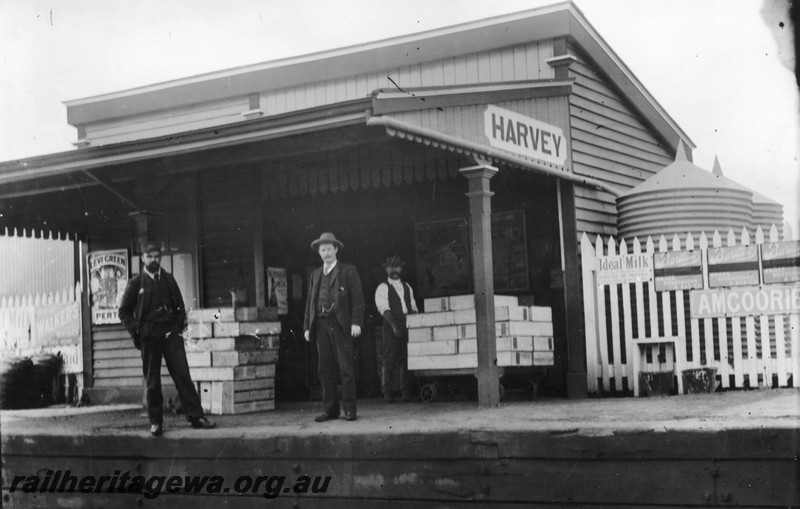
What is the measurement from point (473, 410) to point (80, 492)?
4.10 m

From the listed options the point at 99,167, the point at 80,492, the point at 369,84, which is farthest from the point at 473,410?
the point at 369,84

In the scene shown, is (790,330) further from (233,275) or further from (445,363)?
(233,275)

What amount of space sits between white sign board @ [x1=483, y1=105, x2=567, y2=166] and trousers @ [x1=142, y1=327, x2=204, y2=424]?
4181 millimetres

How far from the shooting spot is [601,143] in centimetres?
1362

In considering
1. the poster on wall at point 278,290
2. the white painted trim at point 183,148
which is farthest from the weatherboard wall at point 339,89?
the poster on wall at point 278,290

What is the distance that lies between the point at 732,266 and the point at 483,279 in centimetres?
310

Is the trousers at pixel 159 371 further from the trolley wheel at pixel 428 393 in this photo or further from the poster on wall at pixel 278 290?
the poster on wall at pixel 278 290

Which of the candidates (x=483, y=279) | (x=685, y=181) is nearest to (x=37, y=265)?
(x=483, y=279)

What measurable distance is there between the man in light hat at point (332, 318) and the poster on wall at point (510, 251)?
11.4 feet

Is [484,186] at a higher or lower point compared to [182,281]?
higher

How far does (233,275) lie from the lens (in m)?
13.1

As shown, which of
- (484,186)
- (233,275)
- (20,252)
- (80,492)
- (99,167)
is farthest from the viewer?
(20,252)

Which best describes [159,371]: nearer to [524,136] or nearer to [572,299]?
[524,136]

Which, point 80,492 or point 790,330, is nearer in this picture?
point 80,492
